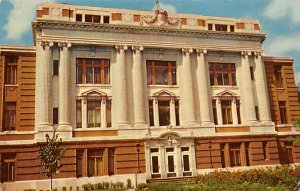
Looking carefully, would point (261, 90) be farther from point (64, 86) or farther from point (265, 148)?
point (64, 86)

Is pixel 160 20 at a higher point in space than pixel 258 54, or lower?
higher

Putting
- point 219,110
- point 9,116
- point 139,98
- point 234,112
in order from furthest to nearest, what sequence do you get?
point 234,112
point 219,110
point 139,98
point 9,116

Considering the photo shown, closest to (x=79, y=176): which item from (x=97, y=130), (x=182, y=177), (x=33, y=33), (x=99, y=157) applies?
(x=99, y=157)

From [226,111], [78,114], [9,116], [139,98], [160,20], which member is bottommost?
[9,116]

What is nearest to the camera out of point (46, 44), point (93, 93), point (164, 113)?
point (46, 44)

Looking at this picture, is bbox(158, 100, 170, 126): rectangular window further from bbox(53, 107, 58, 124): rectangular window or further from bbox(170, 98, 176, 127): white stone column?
bbox(53, 107, 58, 124): rectangular window

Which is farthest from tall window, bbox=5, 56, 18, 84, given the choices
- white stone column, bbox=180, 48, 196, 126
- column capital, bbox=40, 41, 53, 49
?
white stone column, bbox=180, 48, 196, 126

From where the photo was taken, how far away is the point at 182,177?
35031mm

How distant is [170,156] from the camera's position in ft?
118

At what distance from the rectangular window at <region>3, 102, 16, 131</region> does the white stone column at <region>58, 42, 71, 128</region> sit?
14.6ft

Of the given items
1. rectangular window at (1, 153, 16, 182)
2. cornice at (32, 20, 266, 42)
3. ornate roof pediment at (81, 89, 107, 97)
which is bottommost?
rectangular window at (1, 153, 16, 182)

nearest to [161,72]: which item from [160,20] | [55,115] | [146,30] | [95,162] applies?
[146,30]

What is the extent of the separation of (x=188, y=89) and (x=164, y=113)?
3775 mm

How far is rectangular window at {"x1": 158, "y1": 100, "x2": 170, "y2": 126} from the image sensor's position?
3744 cm
